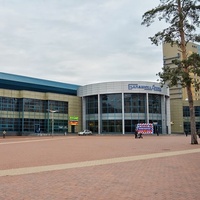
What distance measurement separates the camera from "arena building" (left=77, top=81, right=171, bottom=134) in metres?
63.8

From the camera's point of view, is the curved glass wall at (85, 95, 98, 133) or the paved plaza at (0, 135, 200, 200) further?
the curved glass wall at (85, 95, 98, 133)

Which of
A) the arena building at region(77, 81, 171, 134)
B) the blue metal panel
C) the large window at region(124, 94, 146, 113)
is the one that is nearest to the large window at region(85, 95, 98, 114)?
the arena building at region(77, 81, 171, 134)

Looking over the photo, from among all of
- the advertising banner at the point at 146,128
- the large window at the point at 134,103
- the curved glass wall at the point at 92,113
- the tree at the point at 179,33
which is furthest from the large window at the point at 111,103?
the tree at the point at 179,33

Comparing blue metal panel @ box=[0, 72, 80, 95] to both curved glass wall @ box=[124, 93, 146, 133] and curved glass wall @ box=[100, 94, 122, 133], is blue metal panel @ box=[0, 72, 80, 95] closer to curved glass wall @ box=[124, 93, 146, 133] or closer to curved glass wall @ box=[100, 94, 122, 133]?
curved glass wall @ box=[100, 94, 122, 133]

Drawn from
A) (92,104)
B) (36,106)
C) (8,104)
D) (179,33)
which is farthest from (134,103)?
(179,33)

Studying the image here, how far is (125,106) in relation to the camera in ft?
211

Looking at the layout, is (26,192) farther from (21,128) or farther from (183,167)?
(21,128)

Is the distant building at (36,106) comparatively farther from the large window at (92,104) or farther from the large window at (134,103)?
the large window at (134,103)

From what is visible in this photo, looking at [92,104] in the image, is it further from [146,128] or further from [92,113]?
[146,128]

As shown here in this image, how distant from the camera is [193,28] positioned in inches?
1049

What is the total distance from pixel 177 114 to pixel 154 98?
66.2ft

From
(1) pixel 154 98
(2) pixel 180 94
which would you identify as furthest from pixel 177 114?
(1) pixel 154 98

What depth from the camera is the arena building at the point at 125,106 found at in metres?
63.8

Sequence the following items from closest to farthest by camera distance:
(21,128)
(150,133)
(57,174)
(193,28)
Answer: (57,174) → (193,28) → (150,133) → (21,128)
